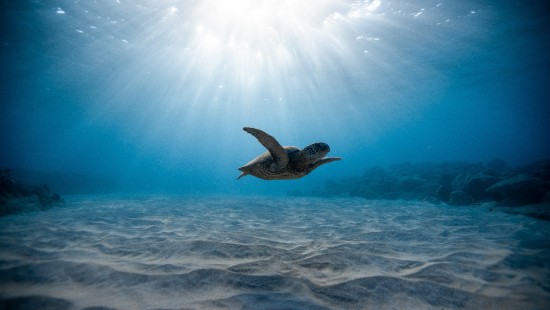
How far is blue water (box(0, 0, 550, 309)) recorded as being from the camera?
3096mm

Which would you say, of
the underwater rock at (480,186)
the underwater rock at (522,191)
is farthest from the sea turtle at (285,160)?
the underwater rock at (480,186)

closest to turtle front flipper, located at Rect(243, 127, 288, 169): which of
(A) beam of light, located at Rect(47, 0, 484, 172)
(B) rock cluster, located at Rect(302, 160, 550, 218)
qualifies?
(B) rock cluster, located at Rect(302, 160, 550, 218)

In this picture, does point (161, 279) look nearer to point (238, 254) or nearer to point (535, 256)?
point (238, 254)

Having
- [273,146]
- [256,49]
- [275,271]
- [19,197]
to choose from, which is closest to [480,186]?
[273,146]

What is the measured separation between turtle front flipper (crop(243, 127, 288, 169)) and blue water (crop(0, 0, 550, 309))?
6.03 ft

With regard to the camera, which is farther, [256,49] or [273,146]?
[256,49]

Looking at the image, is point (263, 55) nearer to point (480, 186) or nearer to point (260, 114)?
point (480, 186)

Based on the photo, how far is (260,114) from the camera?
5972 cm

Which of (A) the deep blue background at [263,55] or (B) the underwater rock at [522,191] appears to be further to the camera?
(A) the deep blue background at [263,55]

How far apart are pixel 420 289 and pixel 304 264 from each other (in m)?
1.70

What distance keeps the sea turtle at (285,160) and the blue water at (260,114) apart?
1663 mm

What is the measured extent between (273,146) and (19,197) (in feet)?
45.3

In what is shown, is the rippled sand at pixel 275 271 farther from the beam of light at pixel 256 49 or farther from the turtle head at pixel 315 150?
the beam of light at pixel 256 49

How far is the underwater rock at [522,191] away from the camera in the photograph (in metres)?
9.05
